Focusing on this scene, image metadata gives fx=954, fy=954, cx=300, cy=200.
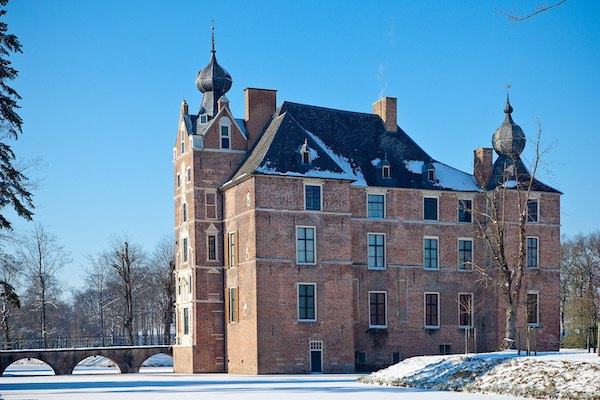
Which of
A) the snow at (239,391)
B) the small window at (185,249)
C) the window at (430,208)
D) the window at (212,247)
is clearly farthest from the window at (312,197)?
the snow at (239,391)

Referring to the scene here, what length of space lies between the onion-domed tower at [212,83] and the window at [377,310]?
491 inches

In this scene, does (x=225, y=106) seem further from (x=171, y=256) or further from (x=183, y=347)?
(x=171, y=256)

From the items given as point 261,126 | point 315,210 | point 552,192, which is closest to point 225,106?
point 261,126

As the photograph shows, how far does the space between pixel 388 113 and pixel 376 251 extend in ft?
26.4

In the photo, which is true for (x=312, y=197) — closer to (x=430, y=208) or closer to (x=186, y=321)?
(x=430, y=208)

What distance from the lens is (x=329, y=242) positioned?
44188mm

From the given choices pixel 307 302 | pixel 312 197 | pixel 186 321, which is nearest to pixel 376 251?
pixel 312 197

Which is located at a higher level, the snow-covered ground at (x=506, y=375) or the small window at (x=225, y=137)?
the small window at (x=225, y=137)

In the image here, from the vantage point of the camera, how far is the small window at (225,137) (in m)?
47.1

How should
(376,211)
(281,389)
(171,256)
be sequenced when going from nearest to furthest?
1. (281,389)
2. (376,211)
3. (171,256)

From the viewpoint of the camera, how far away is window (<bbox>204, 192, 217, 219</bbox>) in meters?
46.8

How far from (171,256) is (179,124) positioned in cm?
4114

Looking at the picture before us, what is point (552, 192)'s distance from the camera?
163 ft

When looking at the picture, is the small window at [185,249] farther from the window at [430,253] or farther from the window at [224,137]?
the window at [430,253]
